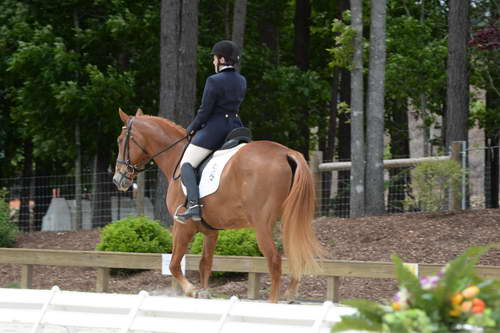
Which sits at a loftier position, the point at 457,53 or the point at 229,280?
the point at 457,53

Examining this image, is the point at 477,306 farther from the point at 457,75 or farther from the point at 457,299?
the point at 457,75

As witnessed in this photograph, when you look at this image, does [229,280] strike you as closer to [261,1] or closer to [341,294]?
[341,294]

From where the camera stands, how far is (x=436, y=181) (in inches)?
596

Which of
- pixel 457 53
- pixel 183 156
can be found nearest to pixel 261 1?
pixel 457 53

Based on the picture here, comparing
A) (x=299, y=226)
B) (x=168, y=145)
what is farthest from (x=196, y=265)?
(x=299, y=226)

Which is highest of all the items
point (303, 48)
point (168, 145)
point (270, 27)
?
point (270, 27)

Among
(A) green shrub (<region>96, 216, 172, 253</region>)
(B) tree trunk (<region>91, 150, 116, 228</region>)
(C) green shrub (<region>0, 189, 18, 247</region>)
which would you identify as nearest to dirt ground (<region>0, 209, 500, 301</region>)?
(A) green shrub (<region>96, 216, 172, 253</region>)

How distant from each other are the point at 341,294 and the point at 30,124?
44.1 ft

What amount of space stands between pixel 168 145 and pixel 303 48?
17.5 meters

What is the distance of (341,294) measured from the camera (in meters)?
12.1

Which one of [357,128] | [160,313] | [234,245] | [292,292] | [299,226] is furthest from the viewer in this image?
[357,128]

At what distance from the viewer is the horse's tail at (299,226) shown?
9164mm

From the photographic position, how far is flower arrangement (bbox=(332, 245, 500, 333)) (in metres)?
4.30

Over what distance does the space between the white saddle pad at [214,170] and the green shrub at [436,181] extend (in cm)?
582
